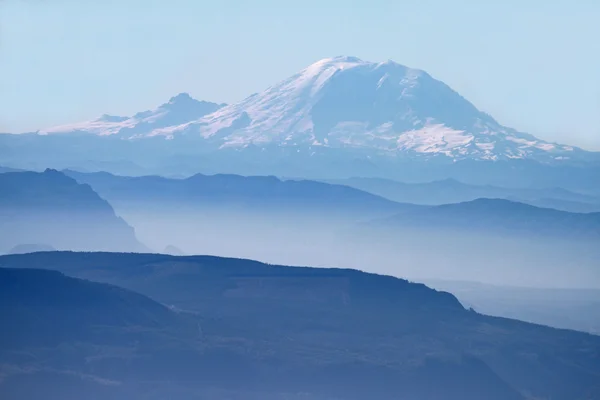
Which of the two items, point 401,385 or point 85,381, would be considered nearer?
point 85,381

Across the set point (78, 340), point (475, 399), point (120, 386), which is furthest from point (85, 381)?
point (475, 399)

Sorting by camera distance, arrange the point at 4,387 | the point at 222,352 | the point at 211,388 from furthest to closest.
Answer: the point at 222,352 → the point at 211,388 → the point at 4,387

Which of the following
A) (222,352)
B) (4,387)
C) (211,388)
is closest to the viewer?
(4,387)

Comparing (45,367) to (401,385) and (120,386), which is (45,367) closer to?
(120,386)

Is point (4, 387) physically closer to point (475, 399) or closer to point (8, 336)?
point (8, 336)

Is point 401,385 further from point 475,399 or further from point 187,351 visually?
point 187,351

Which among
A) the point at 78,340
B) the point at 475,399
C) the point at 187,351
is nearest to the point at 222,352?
the point at 187,351

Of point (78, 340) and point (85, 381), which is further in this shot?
point (78, 340)

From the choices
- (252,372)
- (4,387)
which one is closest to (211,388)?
(252,372)
